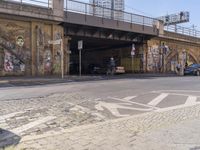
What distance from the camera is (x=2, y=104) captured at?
1043 cm

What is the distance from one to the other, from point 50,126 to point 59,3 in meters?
21.5

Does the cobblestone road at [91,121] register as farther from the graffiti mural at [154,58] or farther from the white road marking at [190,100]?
the graffiti mural at [154,58]

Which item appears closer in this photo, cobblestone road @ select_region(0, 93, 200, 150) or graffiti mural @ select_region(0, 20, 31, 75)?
cobblestone road @ select_region(0, 93, 200, 150)


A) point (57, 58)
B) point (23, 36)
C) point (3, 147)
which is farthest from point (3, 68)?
point (3, 147)

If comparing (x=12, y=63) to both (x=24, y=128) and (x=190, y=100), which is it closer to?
(x=190, y=100)

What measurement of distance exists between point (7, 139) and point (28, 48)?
2049cm

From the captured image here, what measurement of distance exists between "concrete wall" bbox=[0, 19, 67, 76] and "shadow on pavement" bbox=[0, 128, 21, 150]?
61.1 feet

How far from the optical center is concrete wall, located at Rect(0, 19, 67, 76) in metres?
24.9

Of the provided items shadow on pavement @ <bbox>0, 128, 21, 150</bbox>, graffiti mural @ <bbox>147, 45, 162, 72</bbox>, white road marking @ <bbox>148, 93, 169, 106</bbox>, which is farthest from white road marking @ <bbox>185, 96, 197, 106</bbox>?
graffiti mural @ <bbox>147, 45, 162, 72</bbox>

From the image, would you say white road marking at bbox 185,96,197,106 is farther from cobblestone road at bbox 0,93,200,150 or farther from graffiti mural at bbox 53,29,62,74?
graffiti mural at bbox 53,29,62,74

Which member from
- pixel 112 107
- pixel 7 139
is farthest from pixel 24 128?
pixel 112 107

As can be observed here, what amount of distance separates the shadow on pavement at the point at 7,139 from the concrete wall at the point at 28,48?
733 inches

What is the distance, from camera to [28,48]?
86.2 feet

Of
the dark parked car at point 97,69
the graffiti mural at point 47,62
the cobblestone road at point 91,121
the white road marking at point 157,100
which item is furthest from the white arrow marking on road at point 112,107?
the dark parked car at point 97,69
